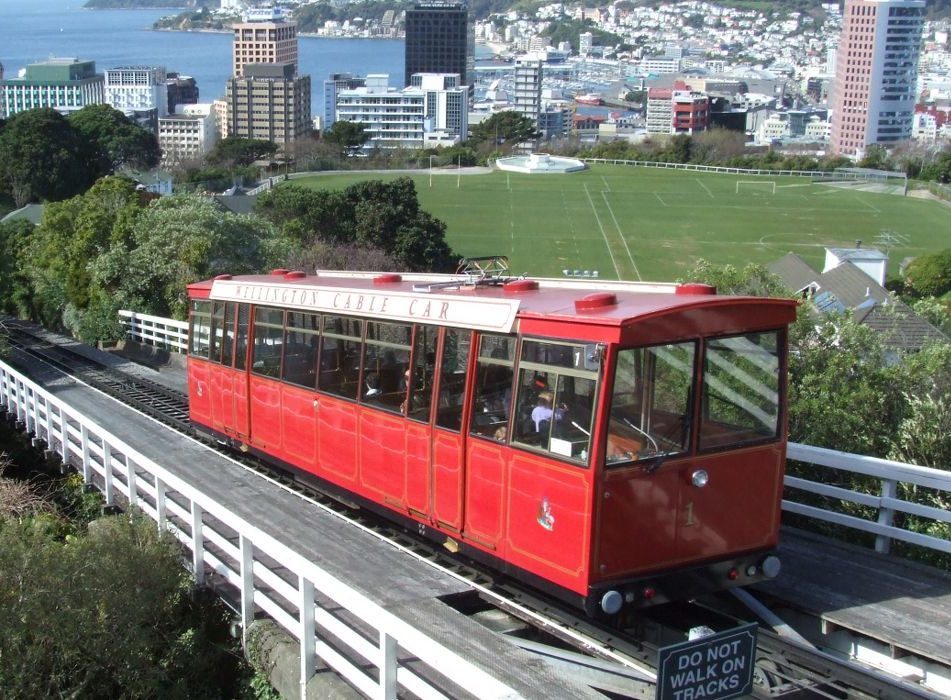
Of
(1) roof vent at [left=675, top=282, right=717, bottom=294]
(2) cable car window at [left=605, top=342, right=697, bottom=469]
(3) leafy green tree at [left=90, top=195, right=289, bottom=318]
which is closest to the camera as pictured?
(2) cable car window at [left=605, top=342, right=697, bottom=469]

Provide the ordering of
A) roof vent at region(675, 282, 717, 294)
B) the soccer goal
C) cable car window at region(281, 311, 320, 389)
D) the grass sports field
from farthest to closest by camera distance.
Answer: the soccer goal, the grass sports field, cable car window at region(281, 311, 320, 389), roof vent at region(675, 282, 717, 294)

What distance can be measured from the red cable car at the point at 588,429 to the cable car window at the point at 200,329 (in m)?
4.69

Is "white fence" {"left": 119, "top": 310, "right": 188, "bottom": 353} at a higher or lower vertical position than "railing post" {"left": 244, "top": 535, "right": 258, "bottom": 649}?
lower

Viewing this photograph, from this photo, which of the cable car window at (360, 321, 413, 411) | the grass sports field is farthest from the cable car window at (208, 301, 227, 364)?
the grass sports field

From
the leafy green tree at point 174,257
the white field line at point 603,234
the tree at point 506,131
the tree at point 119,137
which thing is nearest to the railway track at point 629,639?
the leafy green tree at point 174,257

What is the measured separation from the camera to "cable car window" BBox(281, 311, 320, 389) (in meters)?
12.3

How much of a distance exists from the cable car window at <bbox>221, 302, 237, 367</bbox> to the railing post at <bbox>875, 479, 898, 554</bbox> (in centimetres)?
770

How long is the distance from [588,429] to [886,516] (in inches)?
131

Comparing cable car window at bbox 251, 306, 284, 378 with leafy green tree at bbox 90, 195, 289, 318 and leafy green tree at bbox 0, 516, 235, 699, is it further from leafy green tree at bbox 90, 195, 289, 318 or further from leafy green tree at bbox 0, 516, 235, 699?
leafy green tree at bbox 90, 195, 289, 318

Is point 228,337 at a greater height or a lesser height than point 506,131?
greater

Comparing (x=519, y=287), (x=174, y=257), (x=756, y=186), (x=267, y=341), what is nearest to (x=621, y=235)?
(x=756, y=186)

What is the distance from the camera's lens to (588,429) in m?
8.43

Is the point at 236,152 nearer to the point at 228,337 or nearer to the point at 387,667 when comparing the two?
the point at 228,337

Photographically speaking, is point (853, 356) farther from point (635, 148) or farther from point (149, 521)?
point (635, 148)
